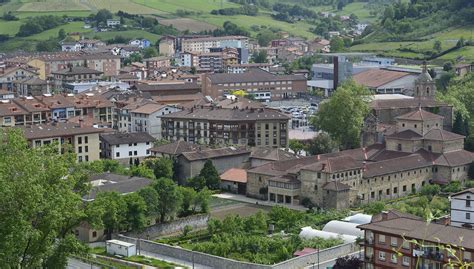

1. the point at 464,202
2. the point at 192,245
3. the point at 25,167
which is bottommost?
the point at 192,245

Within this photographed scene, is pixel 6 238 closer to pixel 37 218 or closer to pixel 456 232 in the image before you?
pixel 37 218

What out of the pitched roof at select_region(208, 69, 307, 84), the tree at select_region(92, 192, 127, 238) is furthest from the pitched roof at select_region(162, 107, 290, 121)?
the pitched roof at select_region(208, 69, 307, 84)

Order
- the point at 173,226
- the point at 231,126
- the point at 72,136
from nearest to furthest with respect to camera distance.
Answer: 1. the point at 173,226
2. the point at 72,136
3. the point at 231,126

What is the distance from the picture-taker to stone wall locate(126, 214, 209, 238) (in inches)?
1016

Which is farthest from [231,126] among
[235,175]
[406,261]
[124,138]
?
[406,261]

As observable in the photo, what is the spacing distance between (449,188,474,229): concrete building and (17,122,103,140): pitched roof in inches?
686

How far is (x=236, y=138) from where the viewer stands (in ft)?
125

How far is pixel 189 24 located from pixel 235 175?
207ft

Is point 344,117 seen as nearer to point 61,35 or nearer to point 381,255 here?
point 381,255

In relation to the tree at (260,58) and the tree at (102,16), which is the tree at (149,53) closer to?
the tree at (260,58)

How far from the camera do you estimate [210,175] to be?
32.2 metres

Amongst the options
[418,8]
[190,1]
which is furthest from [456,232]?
[190,1]

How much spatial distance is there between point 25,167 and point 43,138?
18.5m

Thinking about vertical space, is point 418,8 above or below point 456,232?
above
